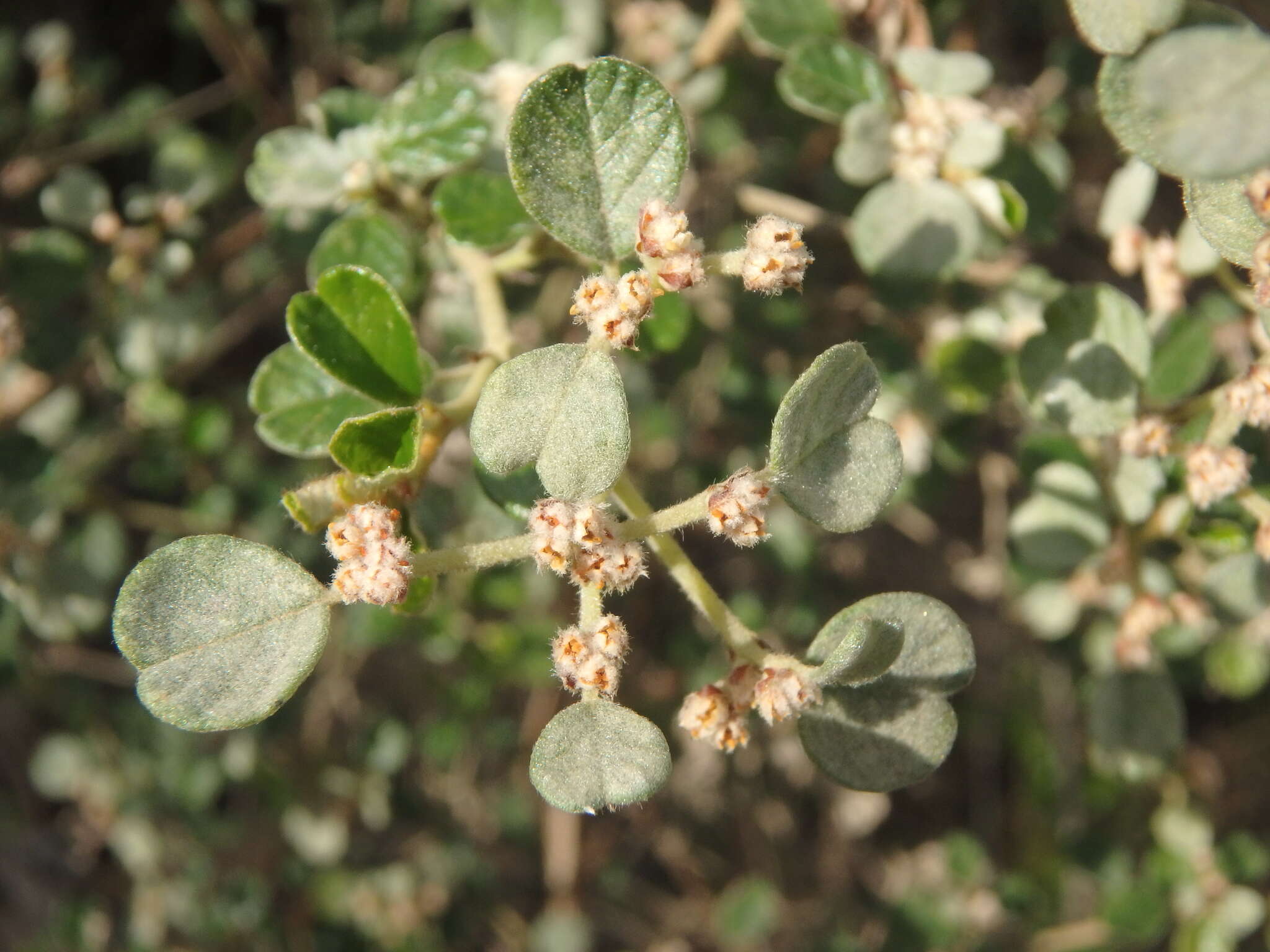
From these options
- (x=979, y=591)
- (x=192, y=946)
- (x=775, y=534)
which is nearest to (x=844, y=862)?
(x=979, y=591)

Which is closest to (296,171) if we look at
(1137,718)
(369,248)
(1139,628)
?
(369,248)

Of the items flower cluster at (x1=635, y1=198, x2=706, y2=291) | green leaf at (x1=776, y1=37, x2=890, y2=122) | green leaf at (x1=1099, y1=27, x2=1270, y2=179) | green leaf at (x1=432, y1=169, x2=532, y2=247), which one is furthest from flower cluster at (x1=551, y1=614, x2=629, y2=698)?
green leaf at (x1=776, y1=37, x2=890, y2=122)

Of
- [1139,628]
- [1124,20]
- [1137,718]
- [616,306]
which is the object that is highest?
[1124,20]

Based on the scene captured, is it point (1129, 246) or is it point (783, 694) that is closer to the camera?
point (783, 694)

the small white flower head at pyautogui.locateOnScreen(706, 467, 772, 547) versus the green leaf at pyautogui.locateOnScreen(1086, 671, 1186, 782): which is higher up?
the small white flower head at pyautogui.locateOnScreen(706, 467, 772, 547)

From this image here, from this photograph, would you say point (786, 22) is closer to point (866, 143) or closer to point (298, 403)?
point (866, 143)

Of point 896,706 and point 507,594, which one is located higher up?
point 896,706

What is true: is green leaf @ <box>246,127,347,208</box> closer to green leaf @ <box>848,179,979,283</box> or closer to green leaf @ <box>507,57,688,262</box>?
green leaf @ <box>507,57,688,262</box>

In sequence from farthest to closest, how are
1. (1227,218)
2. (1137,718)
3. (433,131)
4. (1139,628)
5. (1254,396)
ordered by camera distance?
(1137,718)
(1139,628)
(433,131)
(1254,396)
(1227,218)
